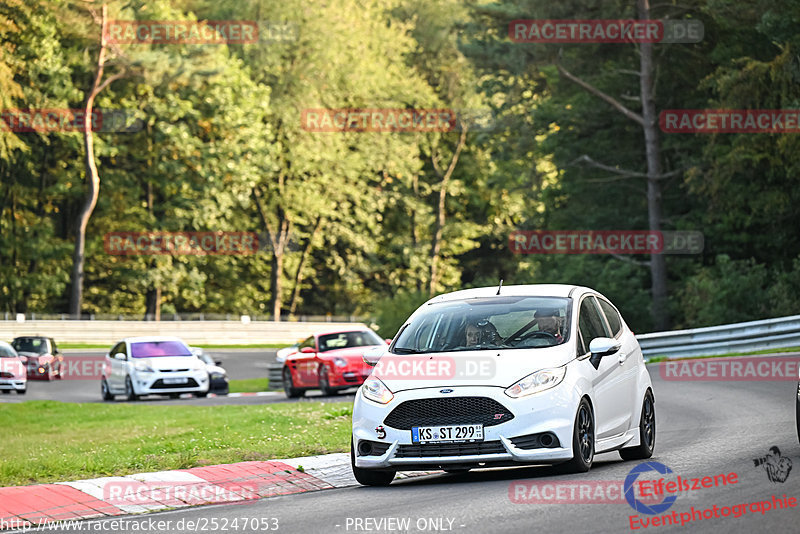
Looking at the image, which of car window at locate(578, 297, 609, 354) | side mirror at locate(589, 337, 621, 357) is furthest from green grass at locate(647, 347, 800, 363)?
side mirror at locate(589, 337, 621, 357)

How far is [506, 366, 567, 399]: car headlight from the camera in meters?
10.8

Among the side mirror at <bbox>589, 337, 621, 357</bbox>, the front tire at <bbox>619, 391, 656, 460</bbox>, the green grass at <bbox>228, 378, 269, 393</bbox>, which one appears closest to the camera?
the side mirror at <bbox>589, 337, 621, 357</bbox>

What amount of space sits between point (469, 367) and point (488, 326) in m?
0.93

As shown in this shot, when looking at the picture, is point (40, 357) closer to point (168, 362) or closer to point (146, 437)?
point (168, 362)

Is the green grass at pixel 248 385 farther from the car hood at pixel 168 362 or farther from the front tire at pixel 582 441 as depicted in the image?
the front tire at pixel 582 441

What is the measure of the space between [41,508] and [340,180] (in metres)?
67.6

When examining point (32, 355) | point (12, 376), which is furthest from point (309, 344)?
point (32, 355)

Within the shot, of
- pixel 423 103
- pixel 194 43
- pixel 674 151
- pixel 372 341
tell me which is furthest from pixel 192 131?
pixel 372 341

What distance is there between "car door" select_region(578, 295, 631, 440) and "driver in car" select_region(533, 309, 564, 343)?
0.23m

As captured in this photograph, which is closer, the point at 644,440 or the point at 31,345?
the point at 644,440

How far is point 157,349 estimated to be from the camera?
3303cm

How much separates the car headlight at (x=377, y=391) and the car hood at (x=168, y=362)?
2153 centimetres

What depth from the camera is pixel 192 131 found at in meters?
67.5

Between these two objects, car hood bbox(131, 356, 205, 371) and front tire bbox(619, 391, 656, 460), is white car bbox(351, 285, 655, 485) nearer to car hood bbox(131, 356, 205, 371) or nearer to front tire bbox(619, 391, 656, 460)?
front tire bbox(619, 391, 656, 460)
